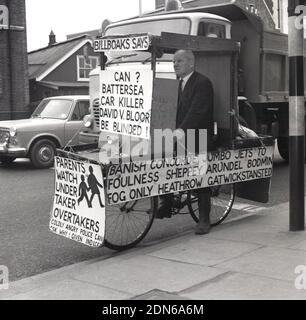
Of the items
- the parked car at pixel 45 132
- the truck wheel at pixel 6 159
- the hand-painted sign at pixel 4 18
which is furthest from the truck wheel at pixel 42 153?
the hand-painted sign at pixel 4 18

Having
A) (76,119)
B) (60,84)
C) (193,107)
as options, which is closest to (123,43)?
(193,107)

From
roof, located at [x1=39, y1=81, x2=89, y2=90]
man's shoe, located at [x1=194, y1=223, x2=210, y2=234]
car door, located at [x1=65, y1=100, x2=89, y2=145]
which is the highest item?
roof, located at [x1=39, y1=81, x2=89, y2=90]

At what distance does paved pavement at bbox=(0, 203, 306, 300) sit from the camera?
458 centimetres

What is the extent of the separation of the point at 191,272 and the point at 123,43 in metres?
2.55

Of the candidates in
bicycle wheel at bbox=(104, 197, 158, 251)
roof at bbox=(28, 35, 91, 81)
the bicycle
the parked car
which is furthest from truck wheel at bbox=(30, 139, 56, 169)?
roof at bbox=(28, 35, 91, 81)

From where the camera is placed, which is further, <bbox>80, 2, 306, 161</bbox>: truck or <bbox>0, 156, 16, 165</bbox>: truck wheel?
<bbox>0, 156, 16, 165</bbox>: truck wheel

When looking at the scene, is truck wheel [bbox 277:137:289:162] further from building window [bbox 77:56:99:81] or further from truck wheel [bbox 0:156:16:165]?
building window [bbox 77:56:99:81]

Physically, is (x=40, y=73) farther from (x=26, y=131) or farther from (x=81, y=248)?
(x=81, y=248)

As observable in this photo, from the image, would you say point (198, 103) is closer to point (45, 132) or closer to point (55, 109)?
point (45, 132)

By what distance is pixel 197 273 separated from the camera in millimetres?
5094

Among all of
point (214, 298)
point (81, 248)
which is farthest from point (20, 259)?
point (214, 298)

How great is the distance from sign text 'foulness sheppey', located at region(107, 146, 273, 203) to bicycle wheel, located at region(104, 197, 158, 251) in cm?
27

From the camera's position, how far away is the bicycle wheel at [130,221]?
20.4 ft

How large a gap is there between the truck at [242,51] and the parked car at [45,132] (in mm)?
1804
